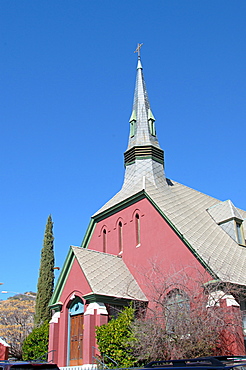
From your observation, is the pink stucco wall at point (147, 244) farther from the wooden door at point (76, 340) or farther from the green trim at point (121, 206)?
the wooden door at point (76, 340)

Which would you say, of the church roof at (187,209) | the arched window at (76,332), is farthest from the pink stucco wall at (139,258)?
the church roof at (187,209)

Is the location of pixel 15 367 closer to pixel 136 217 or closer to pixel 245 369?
pixel 245 369

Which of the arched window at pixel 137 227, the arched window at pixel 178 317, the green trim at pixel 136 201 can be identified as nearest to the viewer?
the arched window at pixel 178 317

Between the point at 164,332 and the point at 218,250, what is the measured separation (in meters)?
6.38

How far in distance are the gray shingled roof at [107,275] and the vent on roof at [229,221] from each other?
6.47 meters

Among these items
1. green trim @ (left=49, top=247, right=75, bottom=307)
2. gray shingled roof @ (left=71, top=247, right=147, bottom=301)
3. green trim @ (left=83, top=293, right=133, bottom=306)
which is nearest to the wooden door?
green trim @ (left=83, top=293, right=133, bottom=306)

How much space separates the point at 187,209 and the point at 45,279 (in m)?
11.6

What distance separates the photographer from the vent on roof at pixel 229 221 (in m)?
24.2

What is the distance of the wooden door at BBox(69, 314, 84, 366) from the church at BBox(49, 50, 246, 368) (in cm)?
4

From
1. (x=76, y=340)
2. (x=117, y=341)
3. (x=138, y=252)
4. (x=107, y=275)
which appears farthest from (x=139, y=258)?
(x=117, y=341)

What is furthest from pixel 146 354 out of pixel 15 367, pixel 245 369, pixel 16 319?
pixel 16 319

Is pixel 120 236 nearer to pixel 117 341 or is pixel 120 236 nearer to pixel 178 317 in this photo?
pixel 117 341

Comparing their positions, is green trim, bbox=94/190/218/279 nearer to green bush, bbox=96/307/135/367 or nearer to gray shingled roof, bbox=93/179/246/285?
gray shingled roof, bbox=93/179/246/285

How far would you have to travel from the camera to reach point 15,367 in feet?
30.2
